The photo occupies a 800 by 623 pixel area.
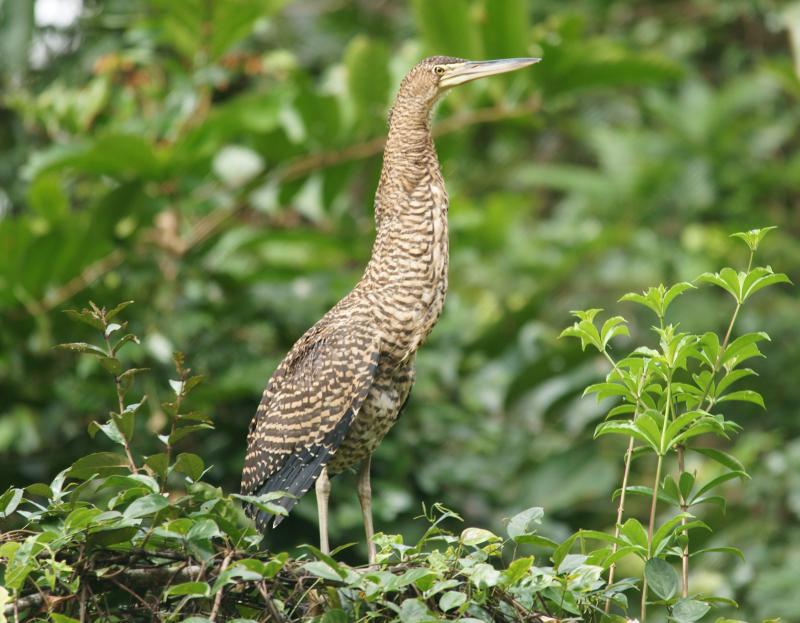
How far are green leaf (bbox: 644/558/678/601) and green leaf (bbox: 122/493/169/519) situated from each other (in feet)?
3.70

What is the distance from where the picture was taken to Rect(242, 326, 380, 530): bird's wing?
4152mm

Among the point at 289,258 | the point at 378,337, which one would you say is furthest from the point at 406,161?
the point at 289,258

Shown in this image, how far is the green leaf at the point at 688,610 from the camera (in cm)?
300

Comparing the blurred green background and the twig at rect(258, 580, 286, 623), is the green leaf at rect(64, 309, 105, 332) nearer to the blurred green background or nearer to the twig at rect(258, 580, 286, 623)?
the twig at rect(258, 580, 286, 623)

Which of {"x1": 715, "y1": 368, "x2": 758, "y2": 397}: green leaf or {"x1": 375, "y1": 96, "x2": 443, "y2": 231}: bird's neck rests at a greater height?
{"x1": 375, "y1": 96, "x2": 443, "y2": 231}: bird's neck

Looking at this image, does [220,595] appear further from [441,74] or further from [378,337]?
[441,74]

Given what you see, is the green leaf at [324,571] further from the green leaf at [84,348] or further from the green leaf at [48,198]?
the green leaf at [48,198]

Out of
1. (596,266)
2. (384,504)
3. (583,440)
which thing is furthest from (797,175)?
(384,504)

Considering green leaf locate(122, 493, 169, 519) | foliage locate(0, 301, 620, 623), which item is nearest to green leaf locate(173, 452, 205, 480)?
foliage locate(0, 301, 620, 623)

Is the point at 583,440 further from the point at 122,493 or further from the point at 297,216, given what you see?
the point at 122,493

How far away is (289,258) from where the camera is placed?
8.20m

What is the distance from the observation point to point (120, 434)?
10.00 ft

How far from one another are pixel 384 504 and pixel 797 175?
491 centimetres

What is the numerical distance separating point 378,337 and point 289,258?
413 cm
